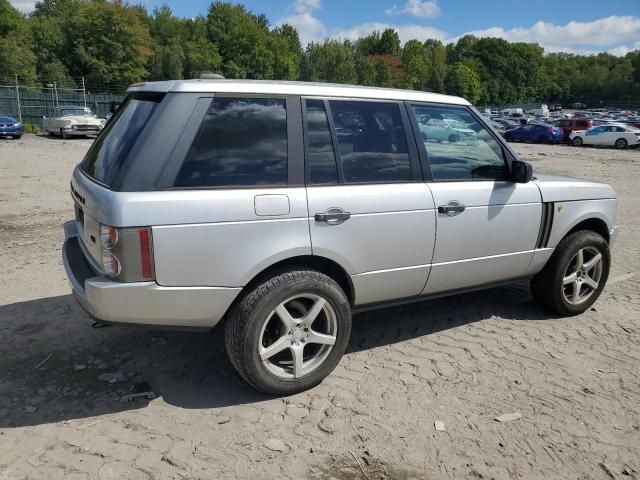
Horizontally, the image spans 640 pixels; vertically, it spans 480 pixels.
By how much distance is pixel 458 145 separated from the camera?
4.11 m

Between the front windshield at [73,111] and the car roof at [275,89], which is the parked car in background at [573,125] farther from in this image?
the car roof at [275,89]

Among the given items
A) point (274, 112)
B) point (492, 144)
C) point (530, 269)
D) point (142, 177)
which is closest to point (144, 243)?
point (142, 177)

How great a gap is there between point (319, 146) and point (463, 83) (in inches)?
4093

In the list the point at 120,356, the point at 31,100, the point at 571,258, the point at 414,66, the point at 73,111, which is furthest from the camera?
the point at 414,66

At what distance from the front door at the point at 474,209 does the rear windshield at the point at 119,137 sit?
1.82 meters

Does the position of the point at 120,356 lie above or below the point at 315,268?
below

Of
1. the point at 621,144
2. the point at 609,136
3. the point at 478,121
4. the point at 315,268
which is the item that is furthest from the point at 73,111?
the point at 621,144

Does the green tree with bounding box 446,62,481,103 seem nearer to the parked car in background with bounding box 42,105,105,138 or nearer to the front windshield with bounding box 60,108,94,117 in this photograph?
the front windshield with bounding box 60,108,94,117

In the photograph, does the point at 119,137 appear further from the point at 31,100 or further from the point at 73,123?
the point at 31,100

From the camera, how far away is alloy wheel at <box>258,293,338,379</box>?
3350 mm

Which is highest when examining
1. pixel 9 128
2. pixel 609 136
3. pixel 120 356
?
pixel 9 128

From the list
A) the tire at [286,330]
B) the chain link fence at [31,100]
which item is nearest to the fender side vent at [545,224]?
the tire at [286,330]

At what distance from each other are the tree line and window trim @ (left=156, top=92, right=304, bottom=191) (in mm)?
48411

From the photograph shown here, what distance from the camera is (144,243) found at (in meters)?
2.89
